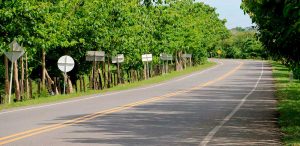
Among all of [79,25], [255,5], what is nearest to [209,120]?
[255,5]

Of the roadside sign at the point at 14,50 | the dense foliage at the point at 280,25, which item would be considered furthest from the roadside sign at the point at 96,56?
the dense foliage at the point at 280,25

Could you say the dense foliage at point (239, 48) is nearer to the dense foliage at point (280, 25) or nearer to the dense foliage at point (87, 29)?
the dense foliage at point (87, 29)

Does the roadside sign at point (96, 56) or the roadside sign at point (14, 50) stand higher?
the roadside sign at point (14, 50)

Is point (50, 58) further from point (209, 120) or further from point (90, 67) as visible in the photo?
point (209, 120)

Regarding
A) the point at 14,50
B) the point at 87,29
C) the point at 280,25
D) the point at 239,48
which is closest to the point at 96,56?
the point at 87,29

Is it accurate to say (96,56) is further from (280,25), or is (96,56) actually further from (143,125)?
(280,25)

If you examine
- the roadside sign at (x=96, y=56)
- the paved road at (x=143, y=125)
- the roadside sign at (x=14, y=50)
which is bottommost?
the paved road at (x=143, y=125)

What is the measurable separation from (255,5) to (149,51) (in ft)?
119

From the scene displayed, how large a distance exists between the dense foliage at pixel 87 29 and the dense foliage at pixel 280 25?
11086 mm

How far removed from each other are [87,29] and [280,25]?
74.6ft

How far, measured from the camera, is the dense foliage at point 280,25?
1053 centimetres

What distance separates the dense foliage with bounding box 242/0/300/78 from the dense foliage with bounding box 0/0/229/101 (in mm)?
11086

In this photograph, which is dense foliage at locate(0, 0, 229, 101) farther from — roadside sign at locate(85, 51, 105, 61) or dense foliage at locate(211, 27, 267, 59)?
dense foliage at locate(211, 27, 267, 59)

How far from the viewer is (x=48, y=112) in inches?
664
